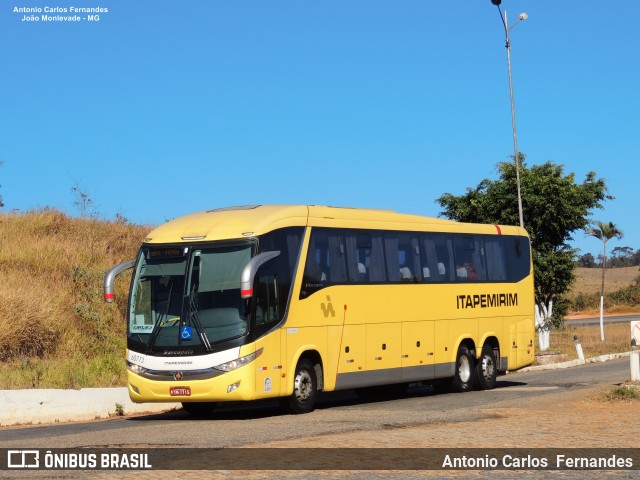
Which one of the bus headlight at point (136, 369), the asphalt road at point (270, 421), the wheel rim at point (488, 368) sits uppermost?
the bus headlight at point (136, 369)

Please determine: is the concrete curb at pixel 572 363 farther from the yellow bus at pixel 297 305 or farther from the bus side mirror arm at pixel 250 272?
the bus side mirror arm at pixel 250 272

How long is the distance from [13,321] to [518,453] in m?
21.1

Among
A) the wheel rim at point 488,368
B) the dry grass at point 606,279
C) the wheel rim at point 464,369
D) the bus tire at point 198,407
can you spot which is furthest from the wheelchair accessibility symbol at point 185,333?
the dry grass at point 606,279

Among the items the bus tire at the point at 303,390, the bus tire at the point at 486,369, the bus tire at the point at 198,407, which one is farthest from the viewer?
the bus tire at the point at 486,369

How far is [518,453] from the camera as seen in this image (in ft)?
41.1

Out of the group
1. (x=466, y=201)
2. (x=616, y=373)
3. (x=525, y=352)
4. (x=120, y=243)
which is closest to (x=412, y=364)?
(x=525, y=352)

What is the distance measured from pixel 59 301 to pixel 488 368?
14.1 metres

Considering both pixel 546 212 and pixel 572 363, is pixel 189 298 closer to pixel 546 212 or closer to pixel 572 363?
pixel 572 363

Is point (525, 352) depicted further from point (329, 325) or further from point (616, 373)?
point (329, 325)

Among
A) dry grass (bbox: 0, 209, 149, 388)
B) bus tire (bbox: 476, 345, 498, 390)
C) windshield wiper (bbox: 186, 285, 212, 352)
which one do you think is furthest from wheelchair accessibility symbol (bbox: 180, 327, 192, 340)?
bus tire (bbox: 476, 345, 498, 390)

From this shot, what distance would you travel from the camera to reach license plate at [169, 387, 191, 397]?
18.3m

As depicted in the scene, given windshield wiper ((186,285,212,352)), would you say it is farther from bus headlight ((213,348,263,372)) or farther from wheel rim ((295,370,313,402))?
wheel rim ((295,370,313,402))

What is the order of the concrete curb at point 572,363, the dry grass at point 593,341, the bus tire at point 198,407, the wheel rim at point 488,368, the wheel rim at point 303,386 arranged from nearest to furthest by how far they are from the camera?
1. the wheel rim at point 303,386
2. the bus tire at point 198,407
3. the wheel rim at point 488,368
4. the concrete curb at point 572,363
5. the dry grass at point 593,341

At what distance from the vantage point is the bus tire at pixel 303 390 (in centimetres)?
1953
